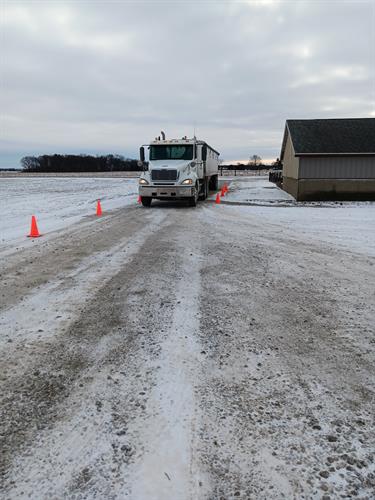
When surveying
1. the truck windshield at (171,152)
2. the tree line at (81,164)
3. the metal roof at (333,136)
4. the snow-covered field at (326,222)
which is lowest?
the snow-covered field at (326,222)

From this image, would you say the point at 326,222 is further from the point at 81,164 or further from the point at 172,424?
the point at 81,164

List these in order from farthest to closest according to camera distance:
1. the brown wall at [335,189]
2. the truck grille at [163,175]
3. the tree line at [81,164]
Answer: the tree line at [81,164] < the brown wall at [335,189] < the truck grille at [163,175]

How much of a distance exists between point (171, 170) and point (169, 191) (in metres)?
0.88

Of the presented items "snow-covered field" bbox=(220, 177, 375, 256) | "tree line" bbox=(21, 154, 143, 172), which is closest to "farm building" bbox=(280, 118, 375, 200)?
"snow-covered field" bbox=(220, 177, 375, 256)

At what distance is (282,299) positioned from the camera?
5125mm

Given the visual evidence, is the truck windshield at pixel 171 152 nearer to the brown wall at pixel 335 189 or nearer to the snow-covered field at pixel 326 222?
the snow-covered field at pixel 326 222

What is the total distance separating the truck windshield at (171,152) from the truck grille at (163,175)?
1.13m

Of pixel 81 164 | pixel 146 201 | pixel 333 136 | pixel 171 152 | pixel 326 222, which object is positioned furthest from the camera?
pixel 81 164

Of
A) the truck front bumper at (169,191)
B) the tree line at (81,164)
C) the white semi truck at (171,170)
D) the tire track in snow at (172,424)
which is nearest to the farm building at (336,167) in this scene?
the white semi truck at (171,170)

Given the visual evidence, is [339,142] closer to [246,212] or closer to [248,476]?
[246,212]

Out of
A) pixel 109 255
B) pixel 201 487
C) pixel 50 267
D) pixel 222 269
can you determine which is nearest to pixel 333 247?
pixel 222 269

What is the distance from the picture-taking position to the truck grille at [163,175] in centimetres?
1567

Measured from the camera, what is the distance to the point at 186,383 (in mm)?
3133

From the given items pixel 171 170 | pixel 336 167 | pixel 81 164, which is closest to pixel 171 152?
pixel 171 170
